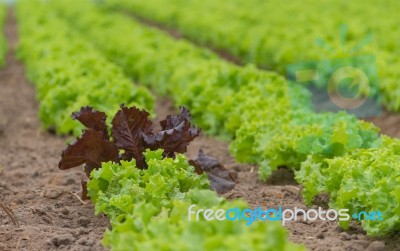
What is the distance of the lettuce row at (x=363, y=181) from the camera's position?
481cm

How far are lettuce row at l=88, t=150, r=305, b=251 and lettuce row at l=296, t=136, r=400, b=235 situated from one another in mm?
862

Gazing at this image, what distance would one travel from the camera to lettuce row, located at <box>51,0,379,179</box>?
663 cm

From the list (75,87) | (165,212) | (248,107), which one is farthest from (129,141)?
(75,87)

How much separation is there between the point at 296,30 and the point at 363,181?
10084mm

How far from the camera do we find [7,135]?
9844 millimetres

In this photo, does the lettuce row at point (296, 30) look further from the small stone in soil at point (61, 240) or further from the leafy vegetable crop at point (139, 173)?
the small stone in soil at point (61, 240)

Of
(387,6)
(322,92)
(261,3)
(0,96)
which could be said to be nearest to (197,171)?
(322,92)

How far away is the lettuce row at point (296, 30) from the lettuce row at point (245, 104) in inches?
59.4

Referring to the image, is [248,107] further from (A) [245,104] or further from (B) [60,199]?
(B) [60,199]

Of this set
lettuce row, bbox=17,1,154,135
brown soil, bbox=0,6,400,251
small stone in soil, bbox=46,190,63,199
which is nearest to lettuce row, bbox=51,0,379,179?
brown soil, bbox=0,6,400,251

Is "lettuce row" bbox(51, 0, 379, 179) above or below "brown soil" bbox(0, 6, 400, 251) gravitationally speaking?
above

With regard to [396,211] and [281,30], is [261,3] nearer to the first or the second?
[281,30]

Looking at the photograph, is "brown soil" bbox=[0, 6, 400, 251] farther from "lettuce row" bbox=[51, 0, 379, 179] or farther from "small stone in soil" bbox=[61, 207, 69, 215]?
"lettuce row" bbox=[51, 0, 379, 179]

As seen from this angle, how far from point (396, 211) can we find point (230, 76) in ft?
17.1
